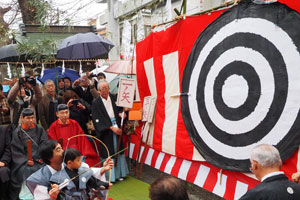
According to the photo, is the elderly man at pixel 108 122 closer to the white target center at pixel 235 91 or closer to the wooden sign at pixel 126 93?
the wooden sign at pixel 126 93

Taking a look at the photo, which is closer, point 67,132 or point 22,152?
point 22,152

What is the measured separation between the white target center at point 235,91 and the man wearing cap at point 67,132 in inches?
99.1

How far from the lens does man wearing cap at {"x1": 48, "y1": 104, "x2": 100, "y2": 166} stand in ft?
13.6

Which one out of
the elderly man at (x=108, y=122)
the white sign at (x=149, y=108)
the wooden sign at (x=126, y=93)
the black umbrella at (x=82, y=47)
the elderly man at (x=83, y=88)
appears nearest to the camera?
the white sign at (x=149, y=108)

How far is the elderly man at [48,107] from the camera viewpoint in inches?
189

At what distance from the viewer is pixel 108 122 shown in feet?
15.0

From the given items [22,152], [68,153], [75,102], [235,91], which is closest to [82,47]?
[75,102]

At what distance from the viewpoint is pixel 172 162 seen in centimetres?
362

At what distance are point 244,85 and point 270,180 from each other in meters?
1.18

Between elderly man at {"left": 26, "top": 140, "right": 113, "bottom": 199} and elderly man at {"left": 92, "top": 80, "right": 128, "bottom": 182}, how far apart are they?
74.8 inches

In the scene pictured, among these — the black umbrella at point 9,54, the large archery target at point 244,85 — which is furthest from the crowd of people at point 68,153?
the black umbrella at point 9,54

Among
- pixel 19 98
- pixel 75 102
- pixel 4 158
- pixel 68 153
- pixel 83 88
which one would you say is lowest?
pixel 4 158

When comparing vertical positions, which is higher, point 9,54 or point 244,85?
point 9,54

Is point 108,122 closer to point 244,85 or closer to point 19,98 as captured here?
point 19,98
